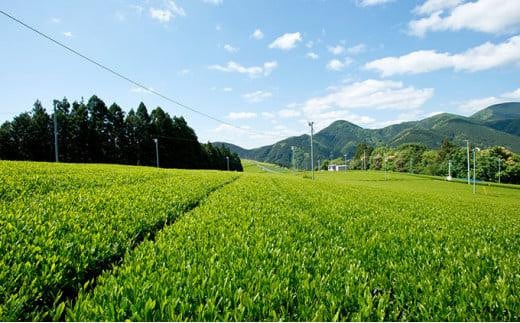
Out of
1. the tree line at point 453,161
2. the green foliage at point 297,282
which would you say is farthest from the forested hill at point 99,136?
the tree line at point 453,161

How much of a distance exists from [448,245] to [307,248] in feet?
10.4

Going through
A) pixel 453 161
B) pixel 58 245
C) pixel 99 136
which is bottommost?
pixel 453 161

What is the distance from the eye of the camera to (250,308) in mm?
2975

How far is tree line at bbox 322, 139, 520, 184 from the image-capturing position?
131m

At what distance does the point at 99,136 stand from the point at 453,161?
147380 millimetres

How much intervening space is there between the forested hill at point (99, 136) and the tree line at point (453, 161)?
270 ft

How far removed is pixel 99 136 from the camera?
74.8 m

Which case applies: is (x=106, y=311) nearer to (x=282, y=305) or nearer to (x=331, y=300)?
(x=282, y=305)

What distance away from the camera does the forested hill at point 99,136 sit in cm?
6650

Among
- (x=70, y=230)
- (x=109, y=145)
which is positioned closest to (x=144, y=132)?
(x=109, y=145)

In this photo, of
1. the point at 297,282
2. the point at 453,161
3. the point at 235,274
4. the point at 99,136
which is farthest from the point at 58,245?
the point at 453,161

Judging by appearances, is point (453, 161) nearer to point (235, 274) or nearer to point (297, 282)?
point (297, 282)

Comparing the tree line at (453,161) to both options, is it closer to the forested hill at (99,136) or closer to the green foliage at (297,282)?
the forested hill at (99,136)

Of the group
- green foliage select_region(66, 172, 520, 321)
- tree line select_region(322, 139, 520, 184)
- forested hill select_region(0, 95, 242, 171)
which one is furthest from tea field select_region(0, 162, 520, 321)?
tree line select_region(322, 139, 520, 184)
